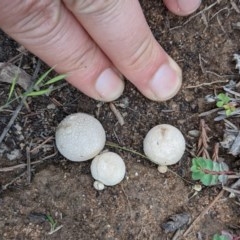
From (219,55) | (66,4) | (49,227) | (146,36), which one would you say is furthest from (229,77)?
(49,227)

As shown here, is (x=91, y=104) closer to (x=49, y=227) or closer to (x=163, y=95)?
(x=163, y=95)

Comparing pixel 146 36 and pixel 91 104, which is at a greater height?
pixel 146 36

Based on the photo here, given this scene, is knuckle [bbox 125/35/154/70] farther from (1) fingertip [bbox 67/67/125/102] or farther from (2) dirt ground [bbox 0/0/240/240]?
(2) dirt ground [bbox 0/0/240/240]

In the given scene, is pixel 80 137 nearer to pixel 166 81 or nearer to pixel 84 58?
pixel 84 58

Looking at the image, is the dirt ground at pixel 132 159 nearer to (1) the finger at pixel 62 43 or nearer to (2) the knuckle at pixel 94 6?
(1) the finger at pixel 62 43

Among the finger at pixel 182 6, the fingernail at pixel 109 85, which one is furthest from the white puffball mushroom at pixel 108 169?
the finger at pixel 182 6

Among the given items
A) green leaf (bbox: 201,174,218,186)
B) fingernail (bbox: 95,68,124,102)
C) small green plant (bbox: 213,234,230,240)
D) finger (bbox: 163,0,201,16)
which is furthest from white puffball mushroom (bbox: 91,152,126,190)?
finger (bbox: 163,0,201,16)
